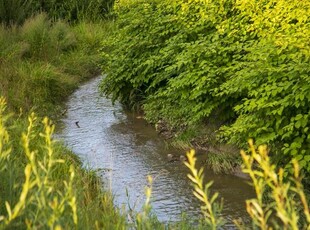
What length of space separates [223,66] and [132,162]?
172 centimetres

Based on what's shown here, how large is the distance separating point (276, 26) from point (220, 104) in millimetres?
1348

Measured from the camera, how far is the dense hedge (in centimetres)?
658

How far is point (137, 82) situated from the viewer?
1059cm

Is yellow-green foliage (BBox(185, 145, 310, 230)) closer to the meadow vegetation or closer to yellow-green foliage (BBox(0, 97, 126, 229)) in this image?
the meadow vegetation

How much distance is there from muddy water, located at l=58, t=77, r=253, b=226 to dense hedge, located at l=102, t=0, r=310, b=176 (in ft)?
1.53

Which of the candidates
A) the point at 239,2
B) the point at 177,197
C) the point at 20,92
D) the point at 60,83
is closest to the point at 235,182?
the point at 177,197

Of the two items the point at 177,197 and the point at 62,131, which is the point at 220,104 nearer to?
the point at 177,197

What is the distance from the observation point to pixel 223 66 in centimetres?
812

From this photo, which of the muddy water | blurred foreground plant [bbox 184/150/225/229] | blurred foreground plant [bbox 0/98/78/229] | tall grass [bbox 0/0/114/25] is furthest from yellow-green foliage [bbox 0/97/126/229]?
tall grass [bbox 0/0/114/25]

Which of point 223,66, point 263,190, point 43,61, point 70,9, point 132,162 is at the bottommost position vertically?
point 70,9

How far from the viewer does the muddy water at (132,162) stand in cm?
696

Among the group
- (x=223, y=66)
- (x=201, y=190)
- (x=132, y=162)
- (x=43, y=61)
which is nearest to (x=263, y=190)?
(x=201, y=190)

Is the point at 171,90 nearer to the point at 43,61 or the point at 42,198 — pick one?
the point at 43,61

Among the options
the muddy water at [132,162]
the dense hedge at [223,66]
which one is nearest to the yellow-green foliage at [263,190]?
the muddy water at [132,162]
